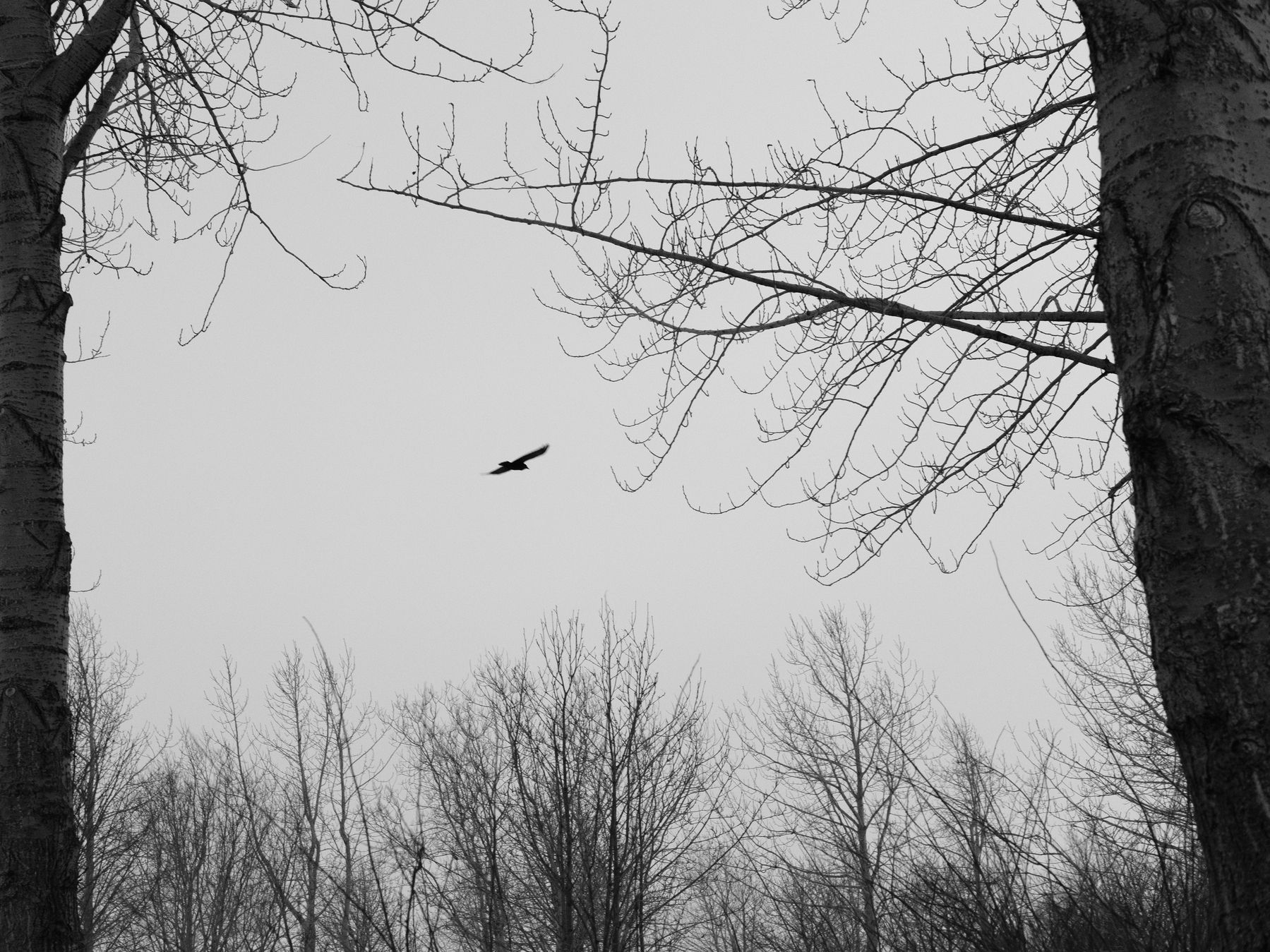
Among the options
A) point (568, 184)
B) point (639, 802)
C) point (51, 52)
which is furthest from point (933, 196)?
point (51, 52)

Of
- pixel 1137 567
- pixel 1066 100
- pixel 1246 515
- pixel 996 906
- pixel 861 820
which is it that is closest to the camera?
pixel 1246 515

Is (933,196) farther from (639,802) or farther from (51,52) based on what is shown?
(51,52)

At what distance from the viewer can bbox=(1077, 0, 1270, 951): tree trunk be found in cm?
125

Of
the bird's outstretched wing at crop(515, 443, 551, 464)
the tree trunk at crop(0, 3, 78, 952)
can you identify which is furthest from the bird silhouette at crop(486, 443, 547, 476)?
the tree trunk at crop(0, 3, 78, 952)

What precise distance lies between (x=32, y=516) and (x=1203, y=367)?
2.69 meters

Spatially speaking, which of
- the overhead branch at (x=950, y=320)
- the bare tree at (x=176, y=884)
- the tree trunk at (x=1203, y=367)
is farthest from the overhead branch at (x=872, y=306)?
the bare tree at (x=176, y=884)

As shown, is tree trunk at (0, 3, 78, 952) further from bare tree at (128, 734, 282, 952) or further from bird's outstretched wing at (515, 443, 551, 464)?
bare tree at (128, 734, 282, 952)

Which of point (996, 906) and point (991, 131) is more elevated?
point (991, 131)

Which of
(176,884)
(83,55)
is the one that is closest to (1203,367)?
(83,55)

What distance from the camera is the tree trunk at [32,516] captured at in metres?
2.49

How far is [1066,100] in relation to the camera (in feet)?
12.7

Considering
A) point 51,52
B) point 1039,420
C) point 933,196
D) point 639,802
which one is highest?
point 51,52

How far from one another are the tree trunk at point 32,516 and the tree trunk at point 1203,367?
2472 mm

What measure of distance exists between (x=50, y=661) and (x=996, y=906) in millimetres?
2301
